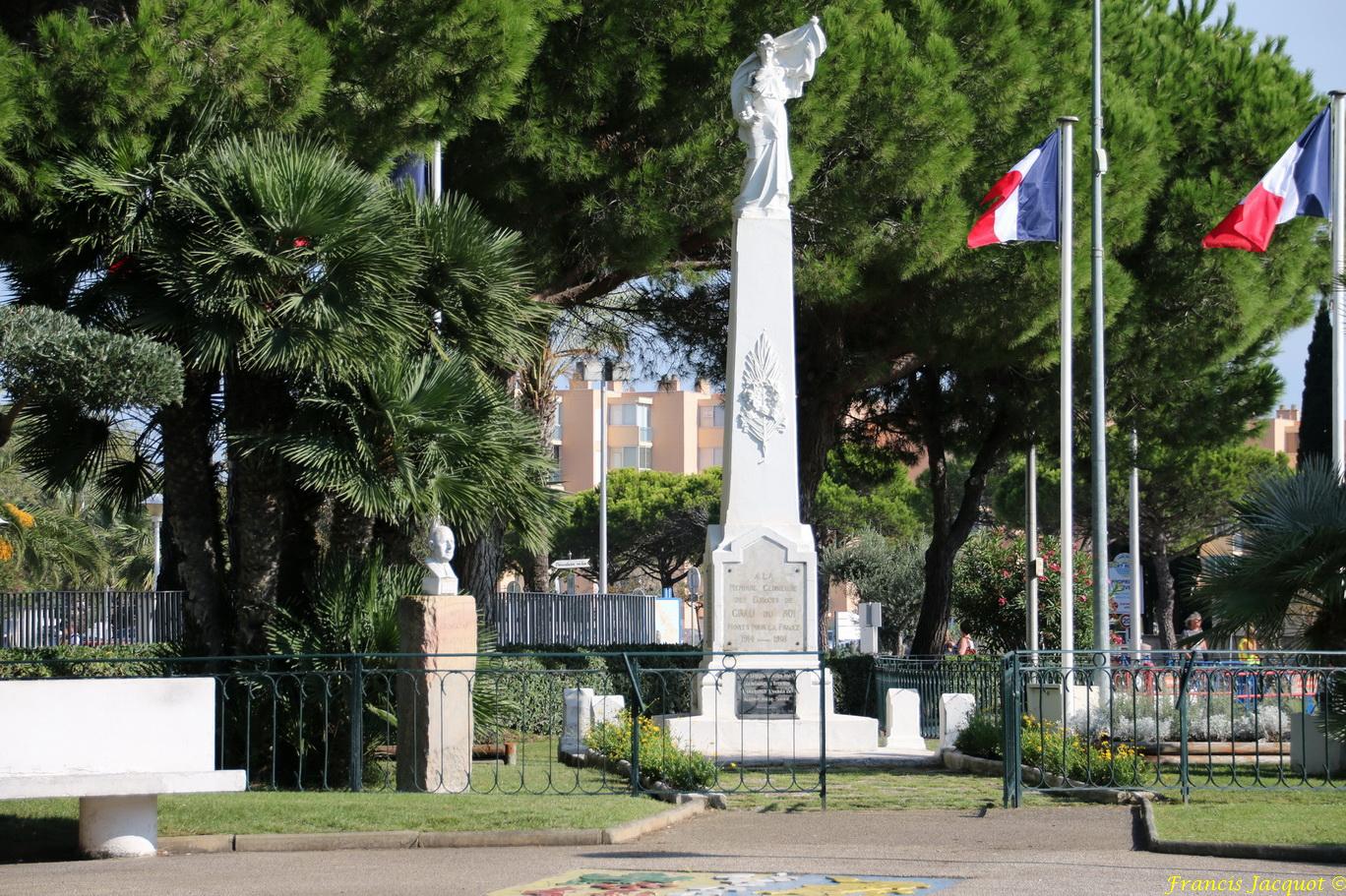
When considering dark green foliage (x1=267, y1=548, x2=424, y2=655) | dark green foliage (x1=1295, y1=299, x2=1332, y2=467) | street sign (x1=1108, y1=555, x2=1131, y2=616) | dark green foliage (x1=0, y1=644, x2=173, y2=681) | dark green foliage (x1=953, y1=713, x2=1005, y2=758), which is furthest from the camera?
street sign (x1=1108, y1=555, x2=1131, y2=616)

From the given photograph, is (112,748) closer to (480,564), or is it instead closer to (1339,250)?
(480,564)

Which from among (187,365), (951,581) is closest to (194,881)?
(187,365)

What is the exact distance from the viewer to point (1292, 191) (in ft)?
62.2

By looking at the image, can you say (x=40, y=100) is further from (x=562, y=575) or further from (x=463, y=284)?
(x=562, y=575)

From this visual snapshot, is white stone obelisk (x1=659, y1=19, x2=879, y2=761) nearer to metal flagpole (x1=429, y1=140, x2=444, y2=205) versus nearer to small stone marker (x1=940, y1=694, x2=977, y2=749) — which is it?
small stone marker (x1=940, y1=694, x2=977, y2=749)

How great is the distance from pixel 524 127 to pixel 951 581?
47.1 ft

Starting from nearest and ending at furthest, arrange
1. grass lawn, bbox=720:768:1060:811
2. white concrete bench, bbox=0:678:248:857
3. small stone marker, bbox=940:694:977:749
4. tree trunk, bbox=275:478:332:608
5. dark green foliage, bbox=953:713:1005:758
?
white concrete bench, bbox=0:678:248:857 < grass lawn, bbox=720:768:1060:811 < tree trunk, bbox=275:478:332:608 < dark green foliage, bbox=953:713:1005:758 < small stone marker, bbox=940:694:977:749

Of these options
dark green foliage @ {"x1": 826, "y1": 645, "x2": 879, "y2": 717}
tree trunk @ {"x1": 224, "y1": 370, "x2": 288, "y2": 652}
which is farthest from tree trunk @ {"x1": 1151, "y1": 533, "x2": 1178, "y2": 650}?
tree trunk @ {"x1": 224, "y1": 370, "x2": 288, "y2": 652}

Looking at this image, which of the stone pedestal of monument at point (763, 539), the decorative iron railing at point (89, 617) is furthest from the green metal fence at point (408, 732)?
the decorative iron railing at point (89, 617)

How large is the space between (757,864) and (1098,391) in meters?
12.3

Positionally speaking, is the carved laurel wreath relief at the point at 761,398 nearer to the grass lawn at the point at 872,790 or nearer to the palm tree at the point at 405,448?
the grass lawn at the point at 872,790

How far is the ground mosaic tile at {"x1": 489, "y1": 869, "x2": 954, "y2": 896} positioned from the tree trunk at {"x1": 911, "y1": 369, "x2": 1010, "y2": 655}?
19973 mm

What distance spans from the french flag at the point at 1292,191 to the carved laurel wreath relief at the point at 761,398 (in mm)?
5369

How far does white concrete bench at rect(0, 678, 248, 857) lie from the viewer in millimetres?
9422
